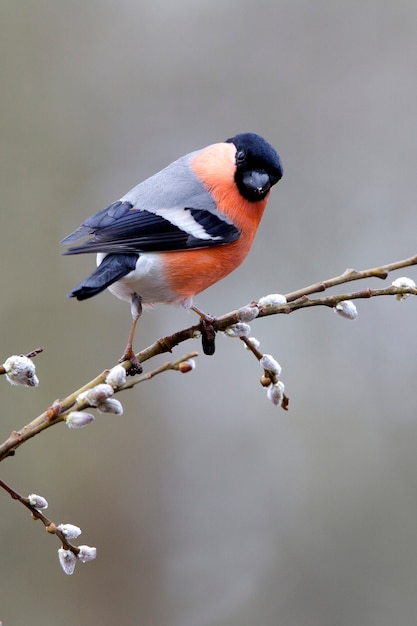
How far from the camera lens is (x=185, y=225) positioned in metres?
1.90

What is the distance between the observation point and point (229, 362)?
4.21m

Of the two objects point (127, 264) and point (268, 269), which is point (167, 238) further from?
point (268, 269)

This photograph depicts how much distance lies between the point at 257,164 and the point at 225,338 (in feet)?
7.27

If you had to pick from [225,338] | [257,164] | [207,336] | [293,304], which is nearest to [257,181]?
[257,164]

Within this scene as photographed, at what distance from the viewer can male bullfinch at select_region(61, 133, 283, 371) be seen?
5.72ft

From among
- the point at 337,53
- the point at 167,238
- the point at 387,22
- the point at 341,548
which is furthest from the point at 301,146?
the point at 167,238

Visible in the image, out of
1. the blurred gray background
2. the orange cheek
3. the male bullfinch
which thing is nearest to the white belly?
the male bullfinch

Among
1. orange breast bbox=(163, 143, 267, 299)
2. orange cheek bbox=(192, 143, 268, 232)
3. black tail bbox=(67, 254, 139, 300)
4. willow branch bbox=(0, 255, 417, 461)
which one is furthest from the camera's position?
orange cheek bbox=(192, 143, 268, 232)

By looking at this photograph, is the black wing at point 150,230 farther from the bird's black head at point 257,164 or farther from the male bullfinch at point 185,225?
the bird's black head at point 257,164

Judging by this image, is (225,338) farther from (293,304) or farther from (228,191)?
(293,304)

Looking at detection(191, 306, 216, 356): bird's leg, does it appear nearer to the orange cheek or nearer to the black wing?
the black wing

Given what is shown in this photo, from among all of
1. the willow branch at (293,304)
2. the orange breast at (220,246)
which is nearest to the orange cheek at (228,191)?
the orange breast at (220,246)

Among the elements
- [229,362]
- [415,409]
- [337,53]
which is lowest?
[415,409]

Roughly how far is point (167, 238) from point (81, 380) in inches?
89.9
